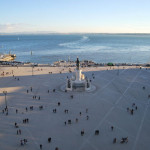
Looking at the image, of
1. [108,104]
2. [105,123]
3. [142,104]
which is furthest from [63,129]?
[142,104]

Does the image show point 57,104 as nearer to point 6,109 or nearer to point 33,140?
point 6,109

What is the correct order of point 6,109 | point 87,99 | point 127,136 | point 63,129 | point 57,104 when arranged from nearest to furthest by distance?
1. point 127,136
2. point 63,129
3. point 6,109
4. point 57,104
5. point 87,99

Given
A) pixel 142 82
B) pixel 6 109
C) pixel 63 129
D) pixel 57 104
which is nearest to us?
pixel 63 129

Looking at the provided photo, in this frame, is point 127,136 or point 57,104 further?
point 57,104

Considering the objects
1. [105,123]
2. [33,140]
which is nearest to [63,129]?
[33,140]

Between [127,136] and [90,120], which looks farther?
[90,120]

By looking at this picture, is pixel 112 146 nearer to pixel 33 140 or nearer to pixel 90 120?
pixel 90 120

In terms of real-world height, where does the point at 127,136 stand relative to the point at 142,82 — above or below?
below

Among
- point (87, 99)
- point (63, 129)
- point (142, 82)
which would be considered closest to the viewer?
point (63, 129)

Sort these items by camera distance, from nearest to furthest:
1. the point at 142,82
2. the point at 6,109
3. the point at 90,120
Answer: the point at 90,120, the point at 6,109, the point at 142,82
